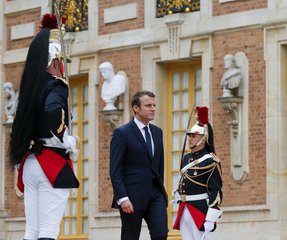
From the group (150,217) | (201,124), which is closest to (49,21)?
(150,217)

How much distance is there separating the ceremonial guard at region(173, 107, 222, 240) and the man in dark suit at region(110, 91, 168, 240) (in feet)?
5.44

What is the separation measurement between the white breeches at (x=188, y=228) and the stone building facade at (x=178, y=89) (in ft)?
17.6

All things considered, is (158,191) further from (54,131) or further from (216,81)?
(216,81)

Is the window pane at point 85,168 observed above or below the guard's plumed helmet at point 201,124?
below

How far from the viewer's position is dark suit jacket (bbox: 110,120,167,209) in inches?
481

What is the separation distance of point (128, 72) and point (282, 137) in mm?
4087

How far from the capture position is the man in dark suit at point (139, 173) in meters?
12.2

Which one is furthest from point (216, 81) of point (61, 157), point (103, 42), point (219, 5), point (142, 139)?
point (61, 157)

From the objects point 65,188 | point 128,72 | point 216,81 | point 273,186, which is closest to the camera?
point 65,188

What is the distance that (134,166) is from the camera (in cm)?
1236

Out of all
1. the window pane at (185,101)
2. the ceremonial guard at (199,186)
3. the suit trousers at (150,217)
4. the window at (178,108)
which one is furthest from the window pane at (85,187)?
the suit trousers at (150,217)

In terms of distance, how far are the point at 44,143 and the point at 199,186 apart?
4027 mm

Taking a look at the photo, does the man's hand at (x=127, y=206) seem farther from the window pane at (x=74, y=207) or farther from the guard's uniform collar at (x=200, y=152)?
the window pane at (x=74, y=207)

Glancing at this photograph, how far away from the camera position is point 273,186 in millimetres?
19531
